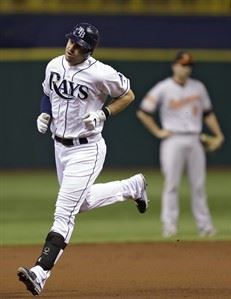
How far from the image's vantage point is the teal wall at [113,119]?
17.9 meters

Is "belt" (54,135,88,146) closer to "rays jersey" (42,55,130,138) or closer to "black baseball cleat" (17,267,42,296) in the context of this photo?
"rays jersey" (42,55,130,138)

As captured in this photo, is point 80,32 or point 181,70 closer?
point 80,32

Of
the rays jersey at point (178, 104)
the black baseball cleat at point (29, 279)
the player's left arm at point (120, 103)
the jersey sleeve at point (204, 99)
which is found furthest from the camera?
the jersey sleeve at point (204, 99)

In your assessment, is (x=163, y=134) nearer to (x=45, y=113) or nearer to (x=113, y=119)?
(x=45, y=113)

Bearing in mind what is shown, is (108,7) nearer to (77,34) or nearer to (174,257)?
(174,257)

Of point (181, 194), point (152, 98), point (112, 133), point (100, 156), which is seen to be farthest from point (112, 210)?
point (100, 156)

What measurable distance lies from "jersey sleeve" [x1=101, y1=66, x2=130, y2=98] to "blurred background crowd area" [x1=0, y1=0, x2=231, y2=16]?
462 inches

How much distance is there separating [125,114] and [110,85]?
11.0 meters

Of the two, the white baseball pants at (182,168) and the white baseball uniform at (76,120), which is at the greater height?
the white baseball uniform at (76,120)

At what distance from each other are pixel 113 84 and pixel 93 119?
0.37 m

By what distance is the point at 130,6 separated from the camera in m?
19.9

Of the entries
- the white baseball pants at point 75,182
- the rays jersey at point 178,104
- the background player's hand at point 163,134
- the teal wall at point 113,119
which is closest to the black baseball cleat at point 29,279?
the white baseball pants at point 75,182

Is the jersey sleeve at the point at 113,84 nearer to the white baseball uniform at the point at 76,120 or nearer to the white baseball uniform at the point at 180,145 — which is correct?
the white baseball uniform at the point at 76,120

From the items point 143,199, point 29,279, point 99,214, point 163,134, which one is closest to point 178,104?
point 163,134
